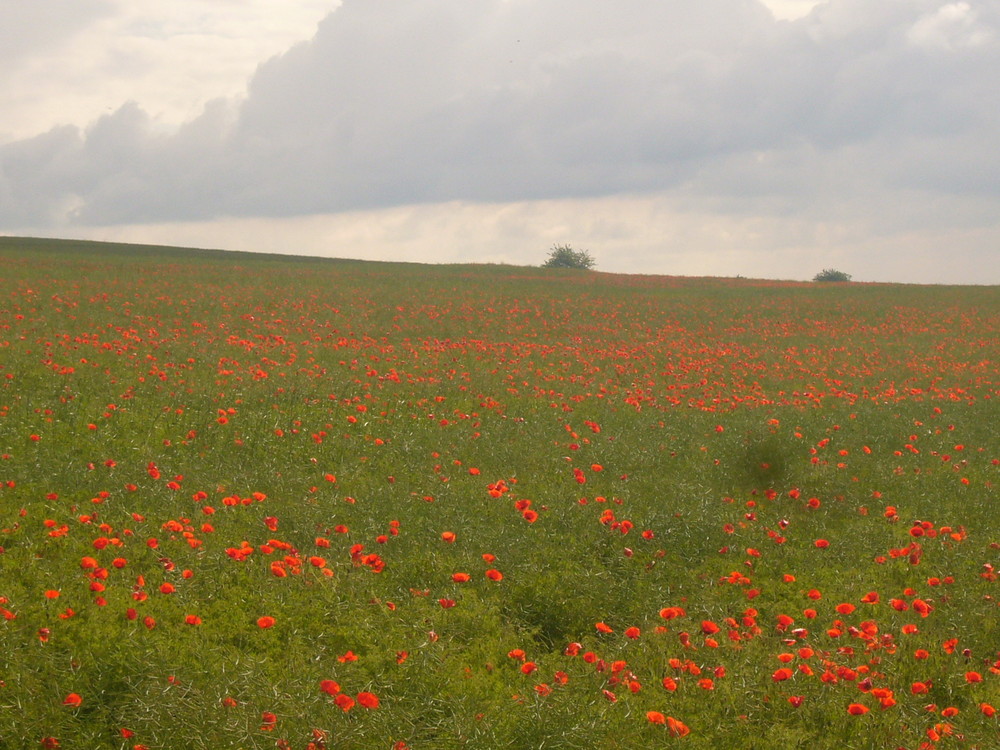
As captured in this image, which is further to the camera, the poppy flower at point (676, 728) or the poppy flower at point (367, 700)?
the poppy flower at point (676, 728)

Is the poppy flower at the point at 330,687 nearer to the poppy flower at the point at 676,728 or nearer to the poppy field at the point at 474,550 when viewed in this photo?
the poppy field at the point at 474,550

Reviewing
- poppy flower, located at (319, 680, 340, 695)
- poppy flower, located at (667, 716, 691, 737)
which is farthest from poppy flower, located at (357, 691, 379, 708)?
poppy flower, located at (667, 716, 691, 737)

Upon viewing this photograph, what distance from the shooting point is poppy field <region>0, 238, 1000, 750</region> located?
5.52m

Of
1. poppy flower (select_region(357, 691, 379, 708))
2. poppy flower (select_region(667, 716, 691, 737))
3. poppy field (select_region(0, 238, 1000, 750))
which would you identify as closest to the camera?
poppy flower (select_region(357, 691, 379, 708))

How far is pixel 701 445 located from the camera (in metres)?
13.4

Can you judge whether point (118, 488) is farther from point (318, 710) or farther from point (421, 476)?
point (318, 710)

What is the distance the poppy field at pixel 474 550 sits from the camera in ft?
18.1

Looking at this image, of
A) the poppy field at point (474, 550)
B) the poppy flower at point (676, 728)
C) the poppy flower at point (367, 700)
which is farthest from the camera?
the poppy field at point (474, 550)

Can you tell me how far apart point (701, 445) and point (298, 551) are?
23.4 feet

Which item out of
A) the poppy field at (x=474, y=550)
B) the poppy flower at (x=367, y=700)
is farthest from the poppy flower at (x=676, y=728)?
the poppy flower at (x=367, y=700)

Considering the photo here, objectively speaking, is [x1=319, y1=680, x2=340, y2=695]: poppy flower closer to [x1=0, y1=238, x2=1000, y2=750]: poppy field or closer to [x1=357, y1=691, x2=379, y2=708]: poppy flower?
[x1=0, y1=238, x2=1000, y2=750]: poppy field

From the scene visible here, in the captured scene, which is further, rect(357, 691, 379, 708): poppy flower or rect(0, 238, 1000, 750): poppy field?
rect(0, 238, 1000, 750): poppy field

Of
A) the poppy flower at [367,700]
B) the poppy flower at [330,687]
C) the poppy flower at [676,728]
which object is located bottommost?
the poppy flower at [676,728]

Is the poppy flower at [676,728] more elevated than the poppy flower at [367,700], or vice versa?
the poppy flower at [367,700]
